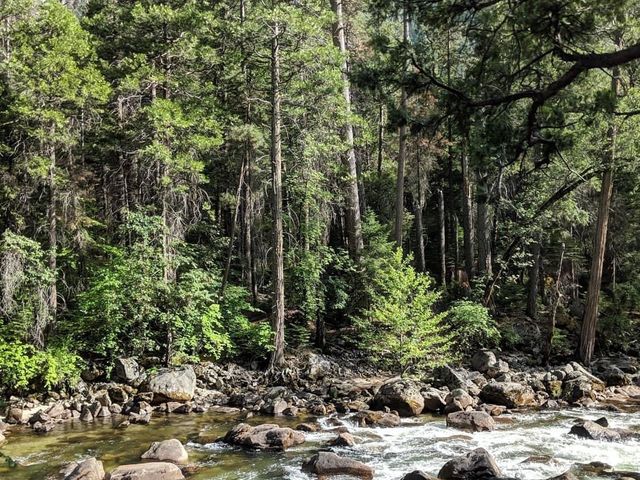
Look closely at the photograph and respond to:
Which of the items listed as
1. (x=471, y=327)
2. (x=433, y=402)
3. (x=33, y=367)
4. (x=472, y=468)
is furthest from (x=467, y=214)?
(x=33, y=367)

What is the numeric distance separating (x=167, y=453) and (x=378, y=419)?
4536 millimetres

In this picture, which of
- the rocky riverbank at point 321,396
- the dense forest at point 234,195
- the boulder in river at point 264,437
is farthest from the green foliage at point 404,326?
the boulder in river at point 264,437

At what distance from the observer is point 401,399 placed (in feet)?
42.1

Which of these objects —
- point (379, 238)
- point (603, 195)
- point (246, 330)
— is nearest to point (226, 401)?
point (246, 330)

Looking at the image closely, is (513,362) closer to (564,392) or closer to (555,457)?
(564,392)

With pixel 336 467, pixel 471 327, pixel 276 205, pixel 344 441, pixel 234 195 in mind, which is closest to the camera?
pixel 336 467

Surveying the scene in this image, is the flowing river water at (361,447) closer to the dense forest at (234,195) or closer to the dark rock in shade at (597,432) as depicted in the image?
the dark rock in shade at (597,432)

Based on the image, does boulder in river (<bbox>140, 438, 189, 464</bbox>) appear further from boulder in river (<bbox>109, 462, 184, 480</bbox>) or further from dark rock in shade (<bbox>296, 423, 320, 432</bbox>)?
dark rock in shade (<bbox>296, 423, 320, 432</bbox>)

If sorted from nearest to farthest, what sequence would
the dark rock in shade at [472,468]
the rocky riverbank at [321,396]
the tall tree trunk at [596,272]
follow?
the dark rock in shade at [472,468], the rocky riverbank at [321,396], the tall tree trunk at [596,272]

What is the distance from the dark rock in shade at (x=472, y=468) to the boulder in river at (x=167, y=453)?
4256 mm

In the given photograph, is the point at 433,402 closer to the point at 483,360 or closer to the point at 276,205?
the point at 483,360

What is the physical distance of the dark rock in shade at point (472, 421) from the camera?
443 inches

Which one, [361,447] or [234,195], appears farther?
[234,195]

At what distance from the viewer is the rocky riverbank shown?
475 inches
